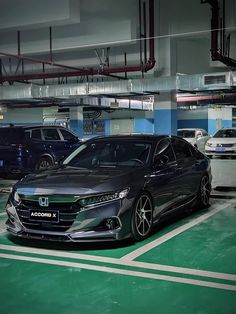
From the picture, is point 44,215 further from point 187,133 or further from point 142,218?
point 187,133

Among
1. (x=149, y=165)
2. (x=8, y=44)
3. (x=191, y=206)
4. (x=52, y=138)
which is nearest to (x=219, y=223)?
(x=191, y=206)

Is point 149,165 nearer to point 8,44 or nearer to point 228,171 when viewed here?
point 228,171

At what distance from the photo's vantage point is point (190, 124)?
43.7 metres

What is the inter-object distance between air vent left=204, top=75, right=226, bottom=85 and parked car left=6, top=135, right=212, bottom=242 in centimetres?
911

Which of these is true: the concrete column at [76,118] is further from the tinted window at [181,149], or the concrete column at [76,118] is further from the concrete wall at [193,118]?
the tinted window at [181,149]

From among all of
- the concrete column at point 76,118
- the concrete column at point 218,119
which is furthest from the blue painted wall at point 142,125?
the concrete column at point 76,118

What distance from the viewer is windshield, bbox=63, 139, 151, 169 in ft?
21.0

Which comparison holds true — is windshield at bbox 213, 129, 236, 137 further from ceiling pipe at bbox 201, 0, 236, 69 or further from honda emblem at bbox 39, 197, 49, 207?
honda emblem at bbox 39, 197, 49, 207

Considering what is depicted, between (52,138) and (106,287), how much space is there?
9.67 m

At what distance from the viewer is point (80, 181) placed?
5.57 meters

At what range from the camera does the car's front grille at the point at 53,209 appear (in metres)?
5.30

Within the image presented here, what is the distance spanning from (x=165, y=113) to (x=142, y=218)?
46.0ft

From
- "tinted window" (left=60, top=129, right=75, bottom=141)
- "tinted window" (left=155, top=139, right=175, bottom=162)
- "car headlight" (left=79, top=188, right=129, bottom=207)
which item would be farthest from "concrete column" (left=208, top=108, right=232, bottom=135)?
"car headlight" (left=79, top=188, right=129, bottom=207)

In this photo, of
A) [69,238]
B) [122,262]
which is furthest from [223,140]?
[122,262]
